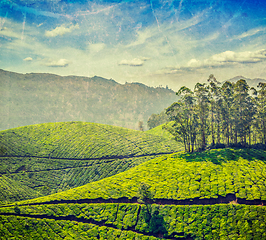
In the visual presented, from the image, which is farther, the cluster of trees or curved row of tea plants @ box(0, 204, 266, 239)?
the cluster of trees

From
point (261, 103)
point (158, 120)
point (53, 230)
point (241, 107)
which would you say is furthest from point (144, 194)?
point (158, 120)

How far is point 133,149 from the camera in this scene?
3344 inches

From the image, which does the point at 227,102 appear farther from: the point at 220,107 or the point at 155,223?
the point at 155,223

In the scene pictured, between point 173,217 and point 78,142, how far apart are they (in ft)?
195

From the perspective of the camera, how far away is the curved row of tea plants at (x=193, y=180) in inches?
1702

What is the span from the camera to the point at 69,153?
82.5 metres

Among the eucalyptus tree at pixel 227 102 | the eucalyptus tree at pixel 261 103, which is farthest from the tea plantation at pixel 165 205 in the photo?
the eucalyptus tree at pixel 261 103

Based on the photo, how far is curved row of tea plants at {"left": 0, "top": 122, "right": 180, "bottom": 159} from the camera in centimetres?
8225

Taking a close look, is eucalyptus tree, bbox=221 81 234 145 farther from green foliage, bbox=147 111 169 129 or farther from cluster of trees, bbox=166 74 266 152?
green foliage, bbox=147 111 169 129

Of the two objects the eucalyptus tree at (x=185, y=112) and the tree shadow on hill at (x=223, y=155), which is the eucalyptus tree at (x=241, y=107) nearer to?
the tree shadow on hill at (x=223, y=155)

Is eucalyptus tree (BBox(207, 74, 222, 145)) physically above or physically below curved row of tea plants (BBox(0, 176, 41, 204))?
above

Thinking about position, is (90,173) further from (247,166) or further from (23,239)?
(247,166)

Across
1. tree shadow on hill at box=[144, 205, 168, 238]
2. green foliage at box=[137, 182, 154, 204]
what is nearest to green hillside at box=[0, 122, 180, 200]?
green foliage at box=[137, 182, 154, 204]

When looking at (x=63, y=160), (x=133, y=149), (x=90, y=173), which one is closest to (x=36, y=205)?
(x=90, y=173)
